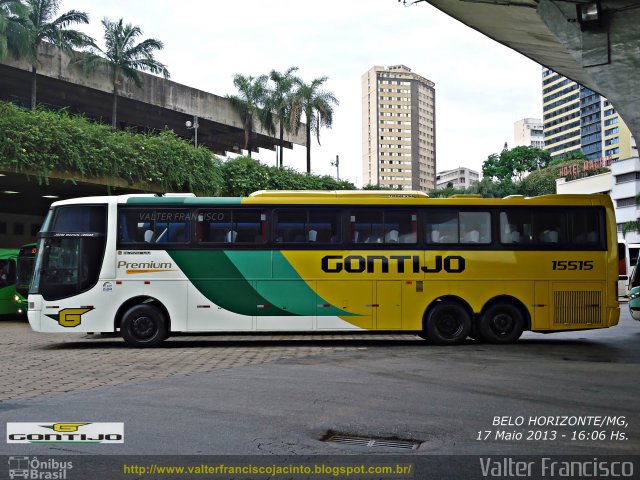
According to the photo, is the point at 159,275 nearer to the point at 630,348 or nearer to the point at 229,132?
the point at 630,348

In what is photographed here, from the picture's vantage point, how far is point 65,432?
6.43 meters

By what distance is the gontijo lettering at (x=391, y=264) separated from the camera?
50.7 feet

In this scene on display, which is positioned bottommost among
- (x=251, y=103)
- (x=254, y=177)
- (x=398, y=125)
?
(x=254, y=177)

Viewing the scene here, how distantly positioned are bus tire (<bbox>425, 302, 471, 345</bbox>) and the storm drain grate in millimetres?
9263

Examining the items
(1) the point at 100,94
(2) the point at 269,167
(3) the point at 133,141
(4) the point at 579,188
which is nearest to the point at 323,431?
(3) the point at 133,141

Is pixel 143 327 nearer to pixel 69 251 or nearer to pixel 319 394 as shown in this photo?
pixel 69 251

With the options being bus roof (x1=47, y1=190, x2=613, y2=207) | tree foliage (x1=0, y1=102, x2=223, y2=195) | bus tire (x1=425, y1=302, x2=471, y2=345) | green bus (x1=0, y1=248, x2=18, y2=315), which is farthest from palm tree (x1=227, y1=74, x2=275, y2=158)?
bus tire (x1=425, y1=302, x2=471, y2=345)

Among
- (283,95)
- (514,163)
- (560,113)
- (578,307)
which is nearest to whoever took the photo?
(578,307)

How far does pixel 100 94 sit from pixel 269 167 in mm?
13493

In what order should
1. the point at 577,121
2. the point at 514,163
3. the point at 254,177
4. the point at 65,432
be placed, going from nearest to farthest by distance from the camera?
the point at 65,432 < the point at 254,177 < the point at 514,163 < the point at 577,121

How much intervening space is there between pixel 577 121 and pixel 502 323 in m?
166

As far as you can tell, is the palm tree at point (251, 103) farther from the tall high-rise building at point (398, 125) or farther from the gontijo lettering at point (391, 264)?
the tall high-rise building at point (398, 125)

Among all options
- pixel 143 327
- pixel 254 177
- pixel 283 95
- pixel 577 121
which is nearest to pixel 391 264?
pixel 143 327

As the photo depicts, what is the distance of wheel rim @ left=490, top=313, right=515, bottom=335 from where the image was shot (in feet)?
50.9
